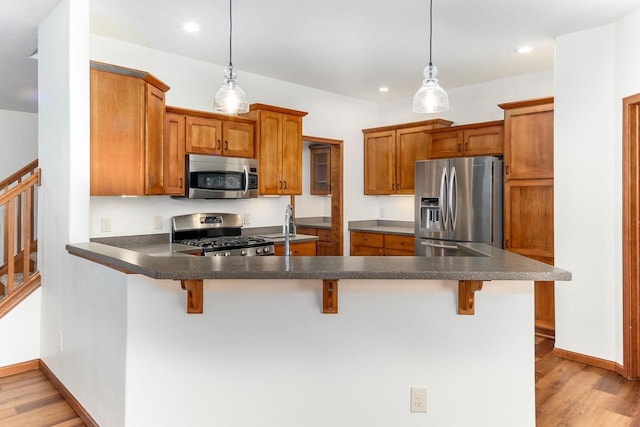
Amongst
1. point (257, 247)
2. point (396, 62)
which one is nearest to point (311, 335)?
point (257, 247)

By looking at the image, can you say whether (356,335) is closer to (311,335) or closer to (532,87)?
(311,335)

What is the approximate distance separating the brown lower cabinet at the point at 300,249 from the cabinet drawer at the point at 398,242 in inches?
43.6

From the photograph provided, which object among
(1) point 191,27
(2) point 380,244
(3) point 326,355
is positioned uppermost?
(1) point 191,27

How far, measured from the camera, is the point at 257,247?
13.7 ft

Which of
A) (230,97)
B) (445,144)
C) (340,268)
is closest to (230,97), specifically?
(230,97)

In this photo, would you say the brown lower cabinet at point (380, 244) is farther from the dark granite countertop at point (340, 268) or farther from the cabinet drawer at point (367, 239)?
the dark granite countertop at point (340, 268)

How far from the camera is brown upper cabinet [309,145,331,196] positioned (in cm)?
696

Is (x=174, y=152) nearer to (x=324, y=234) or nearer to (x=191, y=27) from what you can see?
(x=191, y=27)

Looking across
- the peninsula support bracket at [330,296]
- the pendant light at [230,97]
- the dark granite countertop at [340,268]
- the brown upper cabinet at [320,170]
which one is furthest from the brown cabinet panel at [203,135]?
the brown upper cabinet at [320,170]

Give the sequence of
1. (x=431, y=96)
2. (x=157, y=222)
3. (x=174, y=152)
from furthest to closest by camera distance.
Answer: (x=157, y=222)
(x=174, y=152)
(x=431, y=96)

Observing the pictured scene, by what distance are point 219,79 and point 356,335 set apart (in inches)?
130

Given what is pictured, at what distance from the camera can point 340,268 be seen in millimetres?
1805

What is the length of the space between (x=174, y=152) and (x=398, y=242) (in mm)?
2791

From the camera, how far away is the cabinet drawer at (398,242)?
Answer: 203 inches
